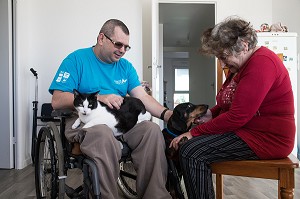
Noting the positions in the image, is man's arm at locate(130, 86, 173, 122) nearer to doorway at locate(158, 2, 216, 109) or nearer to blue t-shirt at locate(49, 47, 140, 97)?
blue t-shirt at locate(49, 47, 140, 97)

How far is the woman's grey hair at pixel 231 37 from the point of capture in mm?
1327

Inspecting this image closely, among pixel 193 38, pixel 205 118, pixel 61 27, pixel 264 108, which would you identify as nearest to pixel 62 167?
pixel 205 118

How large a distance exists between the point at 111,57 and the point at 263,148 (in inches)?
36.1

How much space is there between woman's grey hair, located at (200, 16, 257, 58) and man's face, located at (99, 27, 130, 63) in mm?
519

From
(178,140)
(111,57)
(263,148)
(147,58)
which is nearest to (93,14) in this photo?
(147,58)

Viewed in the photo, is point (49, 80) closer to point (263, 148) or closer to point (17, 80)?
point (17, 80)

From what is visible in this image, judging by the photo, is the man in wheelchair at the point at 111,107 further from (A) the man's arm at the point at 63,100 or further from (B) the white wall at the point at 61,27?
(B) the white wall at the point at 61,27

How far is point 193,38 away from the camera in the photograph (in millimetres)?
8094

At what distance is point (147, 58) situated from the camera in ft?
12.9

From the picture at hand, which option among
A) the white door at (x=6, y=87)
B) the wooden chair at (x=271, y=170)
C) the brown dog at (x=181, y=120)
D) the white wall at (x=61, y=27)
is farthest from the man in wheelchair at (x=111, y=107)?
the white wall at (x=61, y=27)

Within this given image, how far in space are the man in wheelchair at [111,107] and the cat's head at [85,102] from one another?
0.21 ft

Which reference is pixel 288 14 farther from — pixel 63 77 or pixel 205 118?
pixel 63 77

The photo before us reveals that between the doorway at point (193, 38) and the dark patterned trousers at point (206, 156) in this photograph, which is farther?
the doorway at point (193, 38)

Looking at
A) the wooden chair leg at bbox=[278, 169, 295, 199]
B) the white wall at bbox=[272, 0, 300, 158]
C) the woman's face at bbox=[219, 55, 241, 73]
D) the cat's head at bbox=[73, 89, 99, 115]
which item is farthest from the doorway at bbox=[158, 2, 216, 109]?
the wooden chair leg at bbox=[278, 169, 295, 199]
